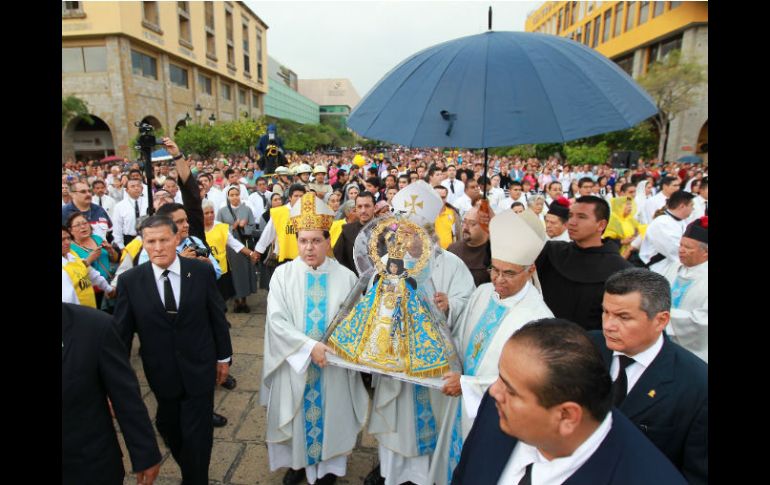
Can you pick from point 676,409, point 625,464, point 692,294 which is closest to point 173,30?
point 692,294

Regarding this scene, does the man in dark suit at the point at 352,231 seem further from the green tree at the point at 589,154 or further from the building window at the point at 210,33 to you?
the building window at the point at 210,33

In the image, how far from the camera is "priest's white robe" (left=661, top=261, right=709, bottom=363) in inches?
120

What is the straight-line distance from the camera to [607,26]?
4122cm

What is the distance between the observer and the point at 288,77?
89250 millimetres

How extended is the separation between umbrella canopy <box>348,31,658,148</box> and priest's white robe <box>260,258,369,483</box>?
120 cm

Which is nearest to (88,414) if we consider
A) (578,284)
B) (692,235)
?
(578,284)

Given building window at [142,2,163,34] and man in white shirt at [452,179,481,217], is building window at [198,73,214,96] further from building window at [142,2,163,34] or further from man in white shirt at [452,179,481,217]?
man in white shirt at [452,179,481,217]

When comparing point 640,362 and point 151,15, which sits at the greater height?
point 151,15

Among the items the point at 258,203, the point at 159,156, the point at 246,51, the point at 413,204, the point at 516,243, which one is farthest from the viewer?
the point at 246,51

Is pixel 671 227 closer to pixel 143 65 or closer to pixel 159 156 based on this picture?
pixel 159 156

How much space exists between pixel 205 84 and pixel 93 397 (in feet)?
142

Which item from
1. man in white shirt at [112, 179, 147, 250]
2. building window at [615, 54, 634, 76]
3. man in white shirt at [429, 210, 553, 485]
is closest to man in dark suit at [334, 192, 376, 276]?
man in white shirt at [429, 210, 553, 485]

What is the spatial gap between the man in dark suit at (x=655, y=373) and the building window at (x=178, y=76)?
38.0 meters
